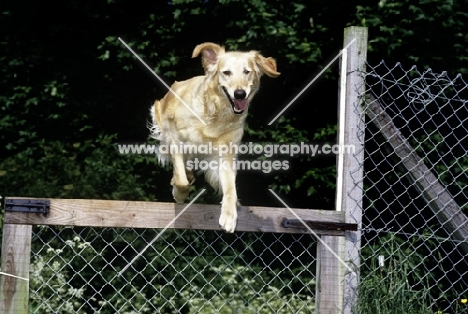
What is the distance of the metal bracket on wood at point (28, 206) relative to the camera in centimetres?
266

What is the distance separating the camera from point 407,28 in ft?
17.7

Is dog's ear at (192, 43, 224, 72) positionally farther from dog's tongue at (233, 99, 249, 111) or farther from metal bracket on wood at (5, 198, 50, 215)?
metal bracket on wood at (5, 198, 50, 215)

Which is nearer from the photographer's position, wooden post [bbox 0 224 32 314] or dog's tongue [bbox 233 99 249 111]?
wooden post [bbox 0 224 32 314]

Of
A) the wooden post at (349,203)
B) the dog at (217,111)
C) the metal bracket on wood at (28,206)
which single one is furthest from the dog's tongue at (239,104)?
the metal bracket on wood at (28,206)

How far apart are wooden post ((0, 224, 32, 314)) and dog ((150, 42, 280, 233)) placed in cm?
126

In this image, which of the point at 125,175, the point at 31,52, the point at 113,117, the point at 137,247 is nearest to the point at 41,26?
the point at 31,52

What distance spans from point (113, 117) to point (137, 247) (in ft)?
4.41

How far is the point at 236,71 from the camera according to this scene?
3.82m

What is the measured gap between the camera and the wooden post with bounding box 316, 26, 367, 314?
118 inches

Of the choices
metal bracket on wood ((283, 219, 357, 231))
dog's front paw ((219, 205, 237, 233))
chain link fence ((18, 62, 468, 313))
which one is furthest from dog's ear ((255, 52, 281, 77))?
metal bracket on wood ((283, 219, 357, 231))

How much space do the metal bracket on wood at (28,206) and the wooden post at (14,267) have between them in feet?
0.20

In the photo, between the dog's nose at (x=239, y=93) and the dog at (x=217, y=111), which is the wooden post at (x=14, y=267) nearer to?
the dog at (x=217, y=111)

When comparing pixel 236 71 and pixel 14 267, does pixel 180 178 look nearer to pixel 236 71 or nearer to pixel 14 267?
pixel 236 71

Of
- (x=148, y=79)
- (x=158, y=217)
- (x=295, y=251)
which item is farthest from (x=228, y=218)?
(x=148, y=79)
